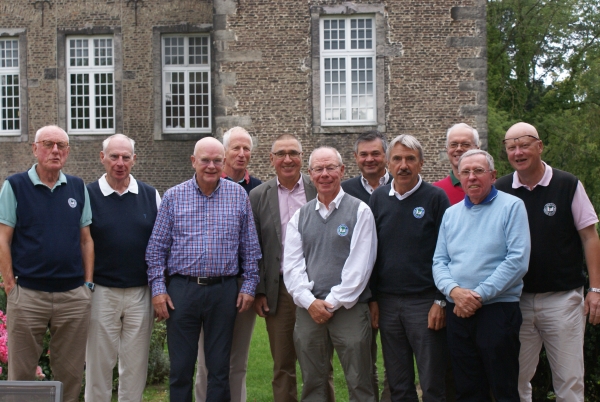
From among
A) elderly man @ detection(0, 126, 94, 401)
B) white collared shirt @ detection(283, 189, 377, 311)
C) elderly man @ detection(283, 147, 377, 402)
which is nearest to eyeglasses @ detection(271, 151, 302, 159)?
elderly man @ detection(283, 147, 377, 402)

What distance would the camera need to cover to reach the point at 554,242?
5211mm

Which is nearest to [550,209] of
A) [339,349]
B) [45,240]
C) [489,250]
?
[489,250]

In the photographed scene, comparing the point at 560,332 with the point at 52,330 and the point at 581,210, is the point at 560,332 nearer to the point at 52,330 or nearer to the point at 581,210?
the point at 581,210

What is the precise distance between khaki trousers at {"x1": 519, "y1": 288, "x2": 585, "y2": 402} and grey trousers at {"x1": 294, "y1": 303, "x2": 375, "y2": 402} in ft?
3.83

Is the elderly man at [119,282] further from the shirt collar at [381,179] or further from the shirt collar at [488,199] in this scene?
the shirt collar at [488,199]

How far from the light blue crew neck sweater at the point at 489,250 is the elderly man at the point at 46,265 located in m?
2.66

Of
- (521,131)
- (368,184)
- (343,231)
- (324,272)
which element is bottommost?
(324,272)

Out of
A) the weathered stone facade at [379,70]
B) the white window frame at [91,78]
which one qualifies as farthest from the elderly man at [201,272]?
the white window frame at [91,78]

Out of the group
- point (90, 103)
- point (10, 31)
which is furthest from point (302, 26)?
point (10, 31)

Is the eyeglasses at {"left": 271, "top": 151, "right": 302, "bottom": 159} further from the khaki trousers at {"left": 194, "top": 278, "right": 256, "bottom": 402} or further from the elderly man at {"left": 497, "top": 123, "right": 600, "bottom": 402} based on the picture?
the elderly man at {"left": 497, "top": 123, "right": 600, "bottom": 402}

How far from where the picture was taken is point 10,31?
18.4 m

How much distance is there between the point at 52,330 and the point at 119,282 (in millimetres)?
598

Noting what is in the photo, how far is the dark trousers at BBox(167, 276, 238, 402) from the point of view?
17.8 feet

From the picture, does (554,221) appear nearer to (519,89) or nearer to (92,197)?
(92,197)
